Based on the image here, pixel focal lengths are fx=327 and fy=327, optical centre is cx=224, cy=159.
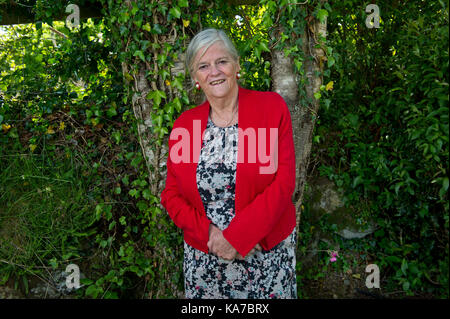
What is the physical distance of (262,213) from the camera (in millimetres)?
1844

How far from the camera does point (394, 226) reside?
9.37ft

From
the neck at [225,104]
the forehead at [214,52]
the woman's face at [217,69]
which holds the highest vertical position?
the forehead at [214,52]

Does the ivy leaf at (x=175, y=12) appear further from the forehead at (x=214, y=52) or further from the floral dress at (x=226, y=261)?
the floral dress at (x=226, y=261)

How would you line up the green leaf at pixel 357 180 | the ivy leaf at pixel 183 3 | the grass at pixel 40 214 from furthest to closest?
the green leaf at pixel 357 180
the grass at pixel 40 214
the ivy leaf at pixel 183 3

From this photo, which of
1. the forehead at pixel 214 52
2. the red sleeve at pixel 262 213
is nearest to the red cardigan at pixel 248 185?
the red sleeve at pixel 262 213

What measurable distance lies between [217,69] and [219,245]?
1044mm

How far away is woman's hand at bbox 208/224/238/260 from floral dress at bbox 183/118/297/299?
68 millimetres

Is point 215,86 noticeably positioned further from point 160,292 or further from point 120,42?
point 160,292

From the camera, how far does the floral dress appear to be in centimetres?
199

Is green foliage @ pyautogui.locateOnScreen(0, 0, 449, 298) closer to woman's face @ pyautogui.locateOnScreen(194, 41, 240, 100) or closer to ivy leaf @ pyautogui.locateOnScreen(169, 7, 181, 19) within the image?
ivy leaf @ pyautogui.locateOnScreen(169, 7, 181, 19)

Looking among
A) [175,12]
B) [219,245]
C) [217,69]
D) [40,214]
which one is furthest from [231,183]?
[40,214]

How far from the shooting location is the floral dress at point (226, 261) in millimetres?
1987

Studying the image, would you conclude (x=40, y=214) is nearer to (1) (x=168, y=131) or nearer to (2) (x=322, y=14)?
(1) (x=168, y=131)

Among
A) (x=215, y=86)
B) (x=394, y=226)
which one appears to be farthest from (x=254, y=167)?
(x=394, y=226)
